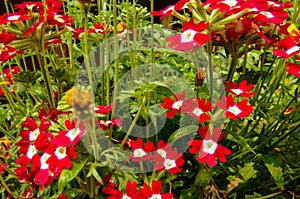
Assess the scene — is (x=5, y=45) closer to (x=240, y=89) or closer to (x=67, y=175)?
(x=67, y=175)

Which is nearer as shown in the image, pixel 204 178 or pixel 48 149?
pixel 48 149

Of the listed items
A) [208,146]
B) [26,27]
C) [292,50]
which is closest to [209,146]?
[208,146]

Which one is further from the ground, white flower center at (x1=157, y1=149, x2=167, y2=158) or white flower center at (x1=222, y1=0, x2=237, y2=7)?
white flower center at (x1=222, y1=0, x2=237, y2=7)

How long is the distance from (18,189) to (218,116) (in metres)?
0.49

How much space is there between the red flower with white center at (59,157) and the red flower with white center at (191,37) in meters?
0.25

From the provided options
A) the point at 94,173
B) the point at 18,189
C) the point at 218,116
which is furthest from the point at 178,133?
the point at 18,189

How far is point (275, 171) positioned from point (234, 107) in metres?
0.17

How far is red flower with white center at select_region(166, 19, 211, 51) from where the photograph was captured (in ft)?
2.35

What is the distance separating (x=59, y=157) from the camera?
2.37 feet

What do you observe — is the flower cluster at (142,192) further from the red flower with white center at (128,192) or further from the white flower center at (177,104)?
the white flower center at (177,104)

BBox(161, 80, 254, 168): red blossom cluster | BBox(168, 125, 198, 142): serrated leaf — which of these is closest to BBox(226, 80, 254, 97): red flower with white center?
BBox(161, 80, 254, 168): red blossom cluster

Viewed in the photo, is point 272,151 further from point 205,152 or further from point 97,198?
point 97,198

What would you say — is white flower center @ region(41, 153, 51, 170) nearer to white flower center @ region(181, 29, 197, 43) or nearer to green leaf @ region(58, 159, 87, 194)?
green leaf @ region(58, 159, 87, 194)

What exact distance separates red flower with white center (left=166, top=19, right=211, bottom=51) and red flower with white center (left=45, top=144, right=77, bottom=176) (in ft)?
0.81
